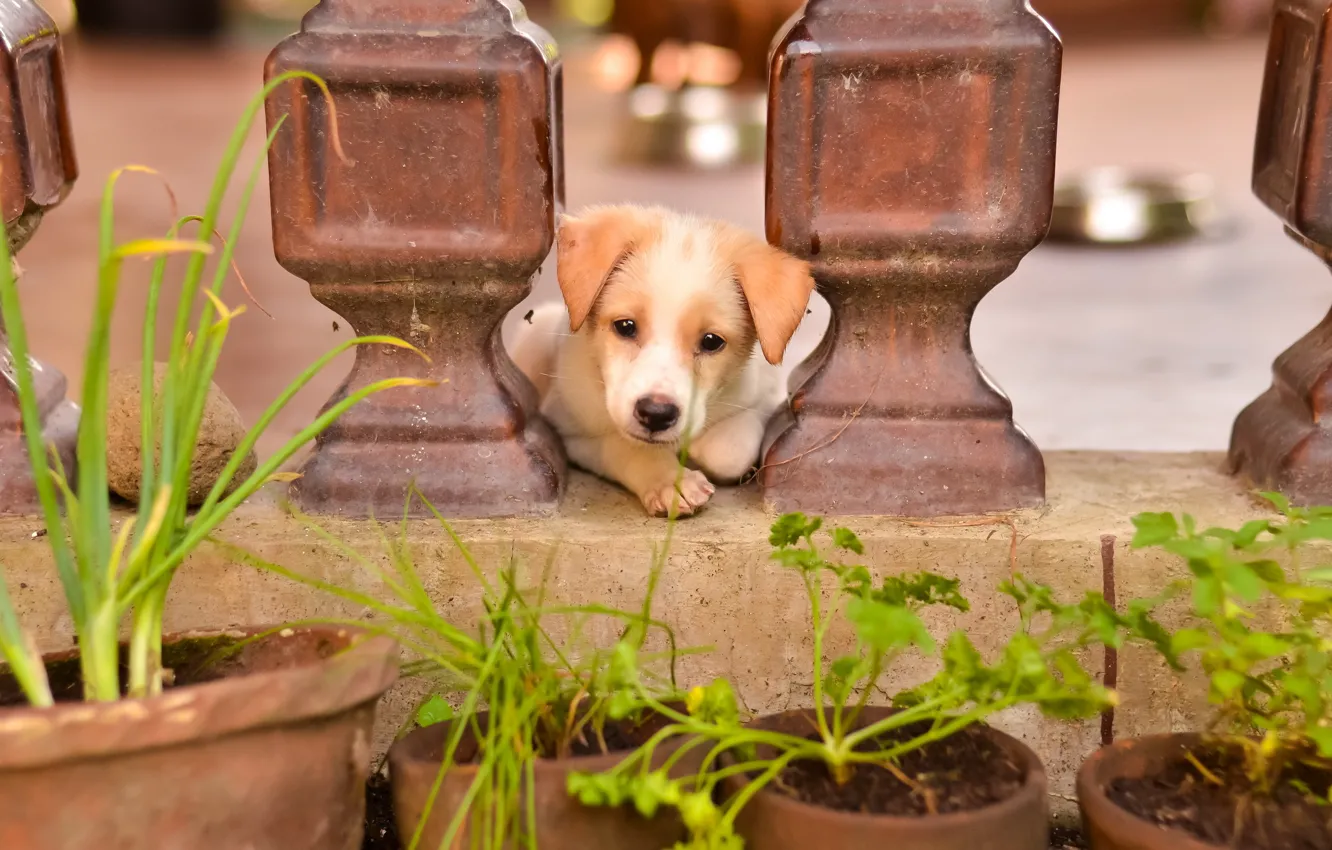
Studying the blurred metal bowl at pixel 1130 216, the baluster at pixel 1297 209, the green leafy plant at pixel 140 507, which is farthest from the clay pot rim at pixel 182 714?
the blurred metal bowl at pixel 1130 216

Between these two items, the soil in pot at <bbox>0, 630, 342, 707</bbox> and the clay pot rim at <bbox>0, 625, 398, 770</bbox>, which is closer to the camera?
the clay pot rim at <bbox>0, 625, 398, 770</bbox>

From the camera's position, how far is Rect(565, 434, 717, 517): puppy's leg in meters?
2.09

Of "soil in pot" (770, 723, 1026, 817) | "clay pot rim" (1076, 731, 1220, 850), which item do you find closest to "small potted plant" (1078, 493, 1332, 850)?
"clay pot rim" (1076, 731, 1220, 850)

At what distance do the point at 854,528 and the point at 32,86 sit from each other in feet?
4.51

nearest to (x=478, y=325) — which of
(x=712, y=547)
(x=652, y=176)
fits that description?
(x=712, y=547)

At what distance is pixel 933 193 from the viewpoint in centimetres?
200

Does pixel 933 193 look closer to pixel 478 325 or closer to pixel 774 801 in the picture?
pixel 478 325

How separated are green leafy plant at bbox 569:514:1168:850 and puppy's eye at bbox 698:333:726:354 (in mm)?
611

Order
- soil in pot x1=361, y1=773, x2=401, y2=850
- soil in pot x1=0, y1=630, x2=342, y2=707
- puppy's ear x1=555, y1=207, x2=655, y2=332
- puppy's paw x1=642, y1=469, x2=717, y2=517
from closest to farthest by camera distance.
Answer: soil in pot x1=0, y1=630, x2=342, y2=707, soil in pot x1=361, y1=773, x2=401, y2=850, puppy's paw x1=642, y1=469, x2=717, y2=517, puppy's ear x1=555, y1=207, x2=655, y2=332

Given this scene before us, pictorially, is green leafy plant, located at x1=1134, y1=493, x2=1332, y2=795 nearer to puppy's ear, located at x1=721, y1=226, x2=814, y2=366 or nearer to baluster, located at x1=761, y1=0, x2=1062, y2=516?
baluster, located at x1=761, y1=0, x2=1062, y2=516

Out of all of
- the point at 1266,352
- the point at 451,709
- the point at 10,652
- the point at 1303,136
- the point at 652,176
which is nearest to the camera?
the point at 10,652

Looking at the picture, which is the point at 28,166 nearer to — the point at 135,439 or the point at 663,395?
the point at 135,439

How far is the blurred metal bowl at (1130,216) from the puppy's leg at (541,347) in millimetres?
4347

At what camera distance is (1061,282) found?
5641 mm
